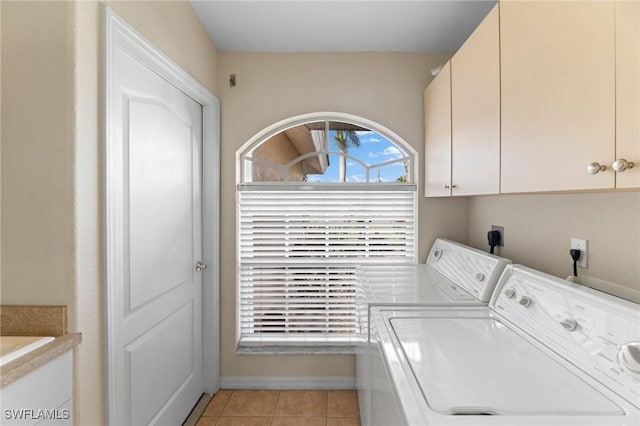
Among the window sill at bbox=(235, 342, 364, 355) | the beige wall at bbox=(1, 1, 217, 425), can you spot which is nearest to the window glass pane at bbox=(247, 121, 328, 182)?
the window sill at bbox=(235, 342, 364, 355)

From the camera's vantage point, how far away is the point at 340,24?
204 cm

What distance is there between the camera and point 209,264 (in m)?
2.32

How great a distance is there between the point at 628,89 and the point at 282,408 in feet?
7.79

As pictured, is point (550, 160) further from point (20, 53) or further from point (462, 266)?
point (20, 53)

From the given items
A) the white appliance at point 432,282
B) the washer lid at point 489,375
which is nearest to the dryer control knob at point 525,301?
the washer lid at point 489,375

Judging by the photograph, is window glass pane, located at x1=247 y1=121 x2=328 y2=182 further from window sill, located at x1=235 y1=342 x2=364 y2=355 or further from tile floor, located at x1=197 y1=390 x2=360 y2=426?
tile floor, located at x1=197 y1=390 x2=360 y2=426

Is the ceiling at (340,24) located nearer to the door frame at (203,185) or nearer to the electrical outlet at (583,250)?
the door frame at (203,185)

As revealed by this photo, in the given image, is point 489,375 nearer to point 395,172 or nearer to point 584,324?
point 584,324

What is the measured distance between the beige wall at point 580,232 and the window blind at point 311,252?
2.44 ft

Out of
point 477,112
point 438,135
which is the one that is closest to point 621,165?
point 477,112

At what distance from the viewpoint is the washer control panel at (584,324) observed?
82cm

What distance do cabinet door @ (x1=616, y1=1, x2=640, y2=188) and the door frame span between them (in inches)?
63.0

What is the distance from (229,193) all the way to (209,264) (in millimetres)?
536

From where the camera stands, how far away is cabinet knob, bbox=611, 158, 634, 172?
756 mm
